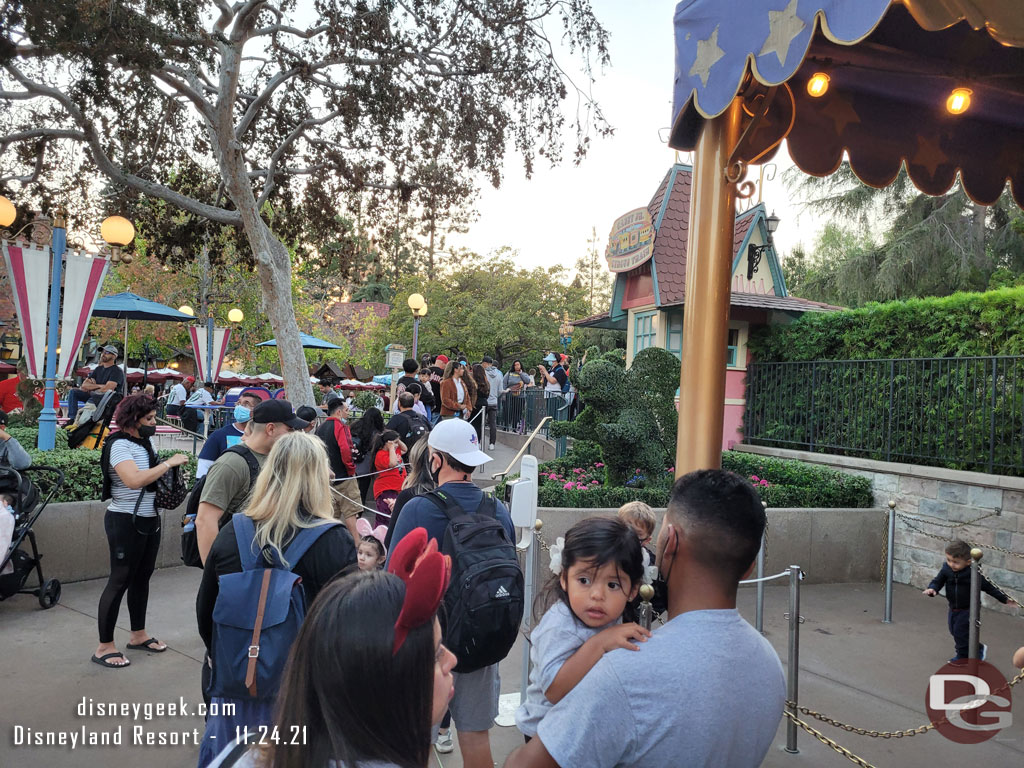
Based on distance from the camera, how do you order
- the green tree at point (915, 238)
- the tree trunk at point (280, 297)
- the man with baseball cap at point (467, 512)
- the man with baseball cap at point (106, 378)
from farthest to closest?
the green tree at point (915, 238) → the tree trunk at point (280, 297) → the man with baseball cap at point (106, 378) → the man with baseball cap at point (467, 512)

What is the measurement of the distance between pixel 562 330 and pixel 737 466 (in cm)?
2385

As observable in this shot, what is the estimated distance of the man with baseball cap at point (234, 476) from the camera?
389 cm

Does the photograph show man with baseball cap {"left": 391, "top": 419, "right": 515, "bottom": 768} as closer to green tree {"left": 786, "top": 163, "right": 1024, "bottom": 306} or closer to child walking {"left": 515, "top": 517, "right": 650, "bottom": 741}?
child walking {"left": 515, "top": 517, "right": 650, "bottom": 741}

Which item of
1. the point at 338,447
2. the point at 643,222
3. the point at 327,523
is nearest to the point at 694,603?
the point at 327,523

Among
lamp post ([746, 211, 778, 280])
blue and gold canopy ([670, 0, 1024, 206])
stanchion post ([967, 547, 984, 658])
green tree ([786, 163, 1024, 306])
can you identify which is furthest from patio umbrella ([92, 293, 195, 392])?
green tree ([786, 163, 1024, 306])

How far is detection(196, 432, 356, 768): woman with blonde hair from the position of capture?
2871 millimetres

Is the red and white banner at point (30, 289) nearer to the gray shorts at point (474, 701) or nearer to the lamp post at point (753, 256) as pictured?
the gray shorts at point (474, 701)

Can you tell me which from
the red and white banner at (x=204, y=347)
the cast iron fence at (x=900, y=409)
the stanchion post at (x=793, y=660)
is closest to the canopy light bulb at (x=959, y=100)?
the cast iron fence at (x=900, y=409)

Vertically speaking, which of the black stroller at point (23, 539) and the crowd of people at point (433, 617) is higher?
the crowd of people at point (433, 617)

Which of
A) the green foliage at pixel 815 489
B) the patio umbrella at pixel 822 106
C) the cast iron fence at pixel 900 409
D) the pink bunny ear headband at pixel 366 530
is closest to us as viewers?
the patio umbrella at pixel 822 106

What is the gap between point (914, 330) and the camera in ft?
30.2

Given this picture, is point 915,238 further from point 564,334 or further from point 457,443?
point 457,443

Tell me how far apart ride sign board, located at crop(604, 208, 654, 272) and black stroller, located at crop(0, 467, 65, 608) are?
40.9 feet

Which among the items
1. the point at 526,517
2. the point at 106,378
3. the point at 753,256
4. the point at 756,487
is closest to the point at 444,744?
the point at 526,517
